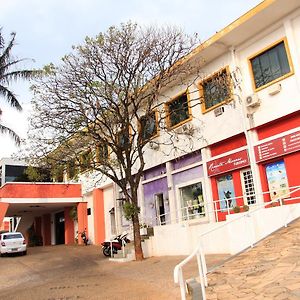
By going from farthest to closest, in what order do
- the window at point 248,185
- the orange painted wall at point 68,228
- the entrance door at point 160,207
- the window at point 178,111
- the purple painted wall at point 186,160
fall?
1. the orange painted wall at point 68,228
2. the entrance door at point 160,207
3. the window at point 178,111
4. the purple painted wall at point 186,160
5. the window at point 248,185

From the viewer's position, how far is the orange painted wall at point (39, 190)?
26234 mm

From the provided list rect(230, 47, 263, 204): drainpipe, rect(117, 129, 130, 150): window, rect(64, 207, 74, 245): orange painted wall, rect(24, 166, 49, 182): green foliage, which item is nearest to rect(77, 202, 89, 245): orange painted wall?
rect(64, 207, 74, 245): orange painted wall

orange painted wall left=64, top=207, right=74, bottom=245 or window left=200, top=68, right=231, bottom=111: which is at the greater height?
window left=200, top=68, right=231, bottom=111

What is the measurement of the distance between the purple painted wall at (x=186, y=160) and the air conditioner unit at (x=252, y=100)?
152 inches

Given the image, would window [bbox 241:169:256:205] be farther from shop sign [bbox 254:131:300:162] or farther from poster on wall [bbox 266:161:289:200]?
shop sign [bbox 254:131:300:162]

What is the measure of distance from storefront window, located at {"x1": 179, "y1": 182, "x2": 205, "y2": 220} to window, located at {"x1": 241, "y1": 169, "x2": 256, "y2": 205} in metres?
2.37

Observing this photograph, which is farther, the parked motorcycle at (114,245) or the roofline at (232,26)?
the parked motorcycle at (114,245)

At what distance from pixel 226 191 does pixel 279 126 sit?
390cm

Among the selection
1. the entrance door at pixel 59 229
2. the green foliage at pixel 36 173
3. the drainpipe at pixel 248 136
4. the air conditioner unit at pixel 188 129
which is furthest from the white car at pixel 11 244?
the drainpipe at pixel 248 136

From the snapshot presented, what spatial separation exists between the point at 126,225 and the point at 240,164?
402 inches

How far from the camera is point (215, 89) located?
17734mm

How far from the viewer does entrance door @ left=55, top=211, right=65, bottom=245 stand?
112ft

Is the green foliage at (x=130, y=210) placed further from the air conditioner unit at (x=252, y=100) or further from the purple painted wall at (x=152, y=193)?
the air conditioner unit at (x=252, y=100)

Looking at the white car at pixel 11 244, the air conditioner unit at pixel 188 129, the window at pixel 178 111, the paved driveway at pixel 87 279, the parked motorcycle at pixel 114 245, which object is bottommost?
the paved driveway at pixel 87 279
